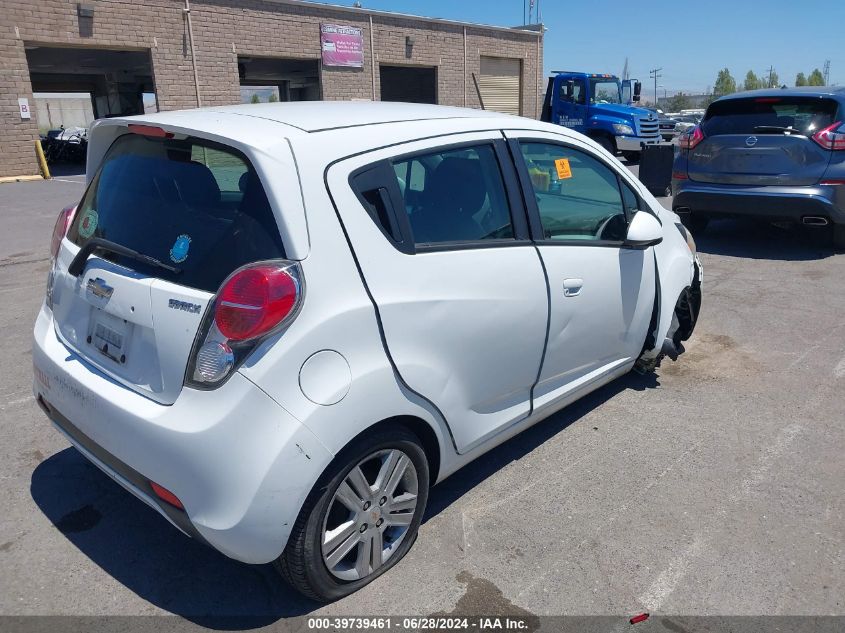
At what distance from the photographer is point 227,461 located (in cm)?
213

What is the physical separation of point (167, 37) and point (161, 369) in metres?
22.6

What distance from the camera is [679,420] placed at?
3992 millimetres

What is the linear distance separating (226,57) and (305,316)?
77.7 feet

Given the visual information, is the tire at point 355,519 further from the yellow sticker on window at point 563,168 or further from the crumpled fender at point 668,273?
the crumpled fender at point 668,273

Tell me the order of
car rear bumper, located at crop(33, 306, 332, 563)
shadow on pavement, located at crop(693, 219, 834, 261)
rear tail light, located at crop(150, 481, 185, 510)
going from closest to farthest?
car rear bumper, located at crop(33, 306, 332, 563)
rear tail light, located at crop(150, 481, 185, 510)
shadow on pavement, located at crop(693, 219, 834, 261)

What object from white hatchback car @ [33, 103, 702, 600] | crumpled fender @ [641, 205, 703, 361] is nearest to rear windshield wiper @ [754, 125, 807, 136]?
crumpled fender @ [641, 205, 703, 361]

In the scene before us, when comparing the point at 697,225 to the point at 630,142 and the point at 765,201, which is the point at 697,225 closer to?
the point at 765,201

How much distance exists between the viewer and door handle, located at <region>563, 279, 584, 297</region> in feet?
10.6

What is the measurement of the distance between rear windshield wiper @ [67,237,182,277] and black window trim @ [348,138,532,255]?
29.3 inches

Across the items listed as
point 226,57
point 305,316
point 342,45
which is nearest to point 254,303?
point 305,316

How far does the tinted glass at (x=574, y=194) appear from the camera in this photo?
333cm

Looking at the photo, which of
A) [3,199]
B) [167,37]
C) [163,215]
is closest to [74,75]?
[167,37]

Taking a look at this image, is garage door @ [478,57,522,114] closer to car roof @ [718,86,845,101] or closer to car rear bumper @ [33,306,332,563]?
car roof @ [718,86,845,101]

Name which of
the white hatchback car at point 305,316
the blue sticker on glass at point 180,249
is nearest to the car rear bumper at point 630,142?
the white hatchback car at point 305,316
